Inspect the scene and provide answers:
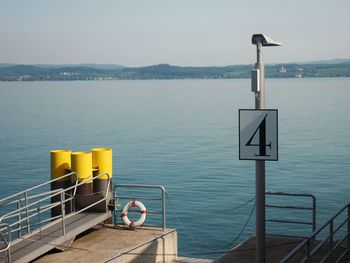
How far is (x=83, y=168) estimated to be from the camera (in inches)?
506

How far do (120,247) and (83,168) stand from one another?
2165 millimetres

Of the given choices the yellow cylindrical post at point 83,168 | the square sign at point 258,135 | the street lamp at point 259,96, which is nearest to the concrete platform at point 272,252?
the street lamp at point 259,96

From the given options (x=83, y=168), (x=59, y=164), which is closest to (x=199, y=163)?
(x=59, y=164)

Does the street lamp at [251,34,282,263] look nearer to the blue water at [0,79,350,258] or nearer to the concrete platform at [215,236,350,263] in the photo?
the concrete platform at [215,236,350,263]

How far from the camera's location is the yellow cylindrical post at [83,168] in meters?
12.8

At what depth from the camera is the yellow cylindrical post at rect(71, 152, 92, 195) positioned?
42.0 feet

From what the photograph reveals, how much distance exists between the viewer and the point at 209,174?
1344 inches

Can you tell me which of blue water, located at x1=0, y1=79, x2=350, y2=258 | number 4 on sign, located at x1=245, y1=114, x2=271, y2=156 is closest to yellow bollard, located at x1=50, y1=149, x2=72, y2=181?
number 4 on sign, located at x1=245, y1=114, x2=271, y2=156

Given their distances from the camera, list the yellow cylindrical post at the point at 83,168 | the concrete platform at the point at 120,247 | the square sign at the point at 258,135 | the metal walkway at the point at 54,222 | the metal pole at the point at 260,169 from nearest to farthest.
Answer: the square sign at the point at 258,135 → the metal pole at the point at 260,169 → the metal walkway at the point at 54,222 → the concrete platform at the point at 120,247 → the yellow cylindrical post at the point at 83,168

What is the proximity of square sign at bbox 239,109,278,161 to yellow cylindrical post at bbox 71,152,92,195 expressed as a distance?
6.01 meters

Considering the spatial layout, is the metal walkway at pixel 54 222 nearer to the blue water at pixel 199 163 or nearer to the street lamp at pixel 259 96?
the street lamp at pixel 259 96

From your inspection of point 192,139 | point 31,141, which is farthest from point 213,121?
point 31,141

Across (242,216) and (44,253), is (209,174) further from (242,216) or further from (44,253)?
(44,253)

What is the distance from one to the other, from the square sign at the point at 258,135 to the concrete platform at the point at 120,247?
435cm
